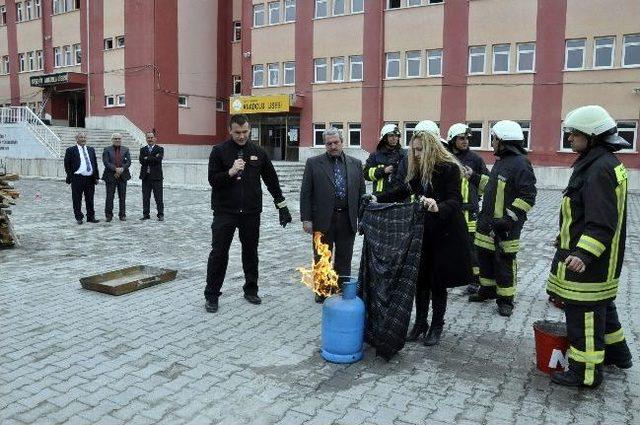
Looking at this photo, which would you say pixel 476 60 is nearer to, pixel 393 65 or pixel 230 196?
pixel 393 65

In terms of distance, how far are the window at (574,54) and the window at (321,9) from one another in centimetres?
1316

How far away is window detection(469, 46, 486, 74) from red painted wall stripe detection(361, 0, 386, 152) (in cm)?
470

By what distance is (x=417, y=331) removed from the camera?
4.91 m

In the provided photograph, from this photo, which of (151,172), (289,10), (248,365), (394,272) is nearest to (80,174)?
(151,172)

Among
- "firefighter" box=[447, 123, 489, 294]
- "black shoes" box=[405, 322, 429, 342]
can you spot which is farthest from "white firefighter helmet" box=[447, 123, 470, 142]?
"black shoes" box=[405, 322, 429, 342]

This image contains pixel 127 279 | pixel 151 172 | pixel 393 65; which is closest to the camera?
pixel 127 279

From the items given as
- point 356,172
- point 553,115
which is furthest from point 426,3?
point 356,172

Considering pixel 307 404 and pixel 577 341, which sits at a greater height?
pixel 577 341

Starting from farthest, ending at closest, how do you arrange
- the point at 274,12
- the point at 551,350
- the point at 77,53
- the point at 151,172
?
the point at 77,53
the point at 274,12
the point at 151,172
the point at 551,350

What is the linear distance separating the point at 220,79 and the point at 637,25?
25.2m

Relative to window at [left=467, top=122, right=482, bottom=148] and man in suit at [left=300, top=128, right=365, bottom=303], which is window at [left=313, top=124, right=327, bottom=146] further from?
man in suit at [left=300, top=128, right=365, bottom=303]

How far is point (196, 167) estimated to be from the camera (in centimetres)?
2186

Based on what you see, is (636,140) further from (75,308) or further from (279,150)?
(75,308)

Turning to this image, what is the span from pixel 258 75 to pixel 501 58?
14.8 metres
